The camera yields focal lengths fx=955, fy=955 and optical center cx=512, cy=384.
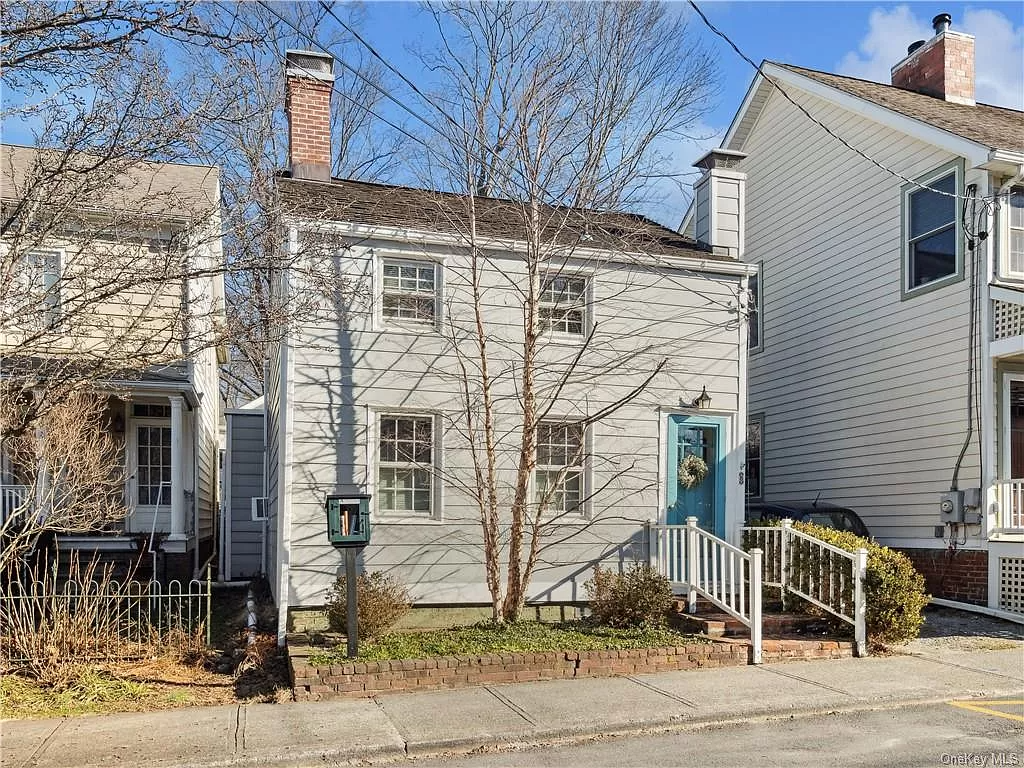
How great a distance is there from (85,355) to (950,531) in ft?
35.9

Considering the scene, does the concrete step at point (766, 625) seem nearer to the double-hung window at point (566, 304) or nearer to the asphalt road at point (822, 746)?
the asphalt road at point (822, 746)

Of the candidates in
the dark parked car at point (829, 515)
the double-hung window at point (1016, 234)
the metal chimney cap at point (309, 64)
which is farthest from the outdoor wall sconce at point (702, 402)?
the metal chimney cap at point (309, 64)

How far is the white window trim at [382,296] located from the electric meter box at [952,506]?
724 cm

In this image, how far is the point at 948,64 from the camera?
52.8 feet

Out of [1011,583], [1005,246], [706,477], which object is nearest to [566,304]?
[706,477]

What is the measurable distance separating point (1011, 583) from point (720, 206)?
6041 millimetres

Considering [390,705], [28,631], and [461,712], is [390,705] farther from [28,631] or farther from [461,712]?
[28,631]

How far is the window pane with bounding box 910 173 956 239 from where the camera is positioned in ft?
43.7

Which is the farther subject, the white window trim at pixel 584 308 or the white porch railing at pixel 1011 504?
the white porch railing at pixel 1011 504

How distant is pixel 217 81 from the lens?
26.6 ft

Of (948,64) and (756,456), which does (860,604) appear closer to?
(756,456)

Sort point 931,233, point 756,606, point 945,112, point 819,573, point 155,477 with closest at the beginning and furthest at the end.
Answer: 1. point 756,606
2. point 819,573
3. point 931,233
4. point 945,112
5. point 155,477

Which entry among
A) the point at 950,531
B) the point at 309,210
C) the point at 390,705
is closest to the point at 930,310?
the point at 950,531

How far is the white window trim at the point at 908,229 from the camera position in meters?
13.0
